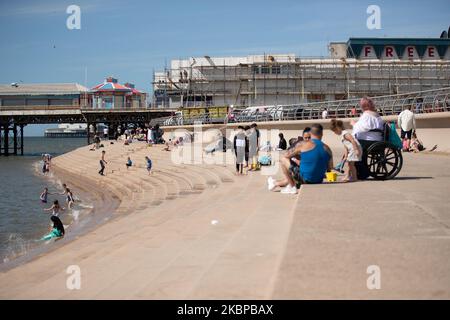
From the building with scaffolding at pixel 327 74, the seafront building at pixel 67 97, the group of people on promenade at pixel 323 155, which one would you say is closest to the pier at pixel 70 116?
the seafront building at pixel 67 97

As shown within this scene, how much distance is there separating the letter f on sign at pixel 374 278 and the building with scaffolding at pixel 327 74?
206 ft

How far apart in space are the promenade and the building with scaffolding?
56746mm

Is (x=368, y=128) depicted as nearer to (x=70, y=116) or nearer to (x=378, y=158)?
(x=378, y=158)

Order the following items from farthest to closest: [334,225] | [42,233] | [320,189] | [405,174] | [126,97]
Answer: [126,97] → [42,233] → [405,174] → [320,189] → [334,225]

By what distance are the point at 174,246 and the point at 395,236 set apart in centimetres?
256

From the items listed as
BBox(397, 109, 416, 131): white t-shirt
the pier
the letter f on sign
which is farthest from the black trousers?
the pier

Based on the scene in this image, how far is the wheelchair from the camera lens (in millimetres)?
10773

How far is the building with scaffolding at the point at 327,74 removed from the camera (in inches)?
2650

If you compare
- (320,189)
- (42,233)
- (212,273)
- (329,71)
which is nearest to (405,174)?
(320,189)

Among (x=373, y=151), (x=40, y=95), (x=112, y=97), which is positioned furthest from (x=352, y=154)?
(x=40, y=95)

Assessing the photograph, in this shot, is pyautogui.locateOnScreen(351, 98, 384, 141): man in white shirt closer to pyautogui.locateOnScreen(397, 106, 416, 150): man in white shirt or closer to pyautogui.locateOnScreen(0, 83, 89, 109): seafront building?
pyautogui.locateOnScreen(397, 106, 416, 150): man in white shirt

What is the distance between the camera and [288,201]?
1018cm

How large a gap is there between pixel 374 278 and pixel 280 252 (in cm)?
129
